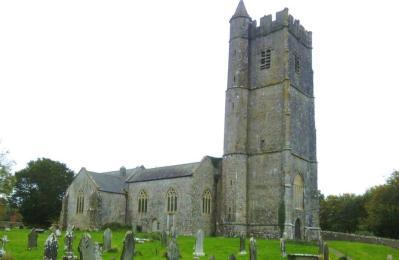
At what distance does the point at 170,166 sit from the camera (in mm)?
48125

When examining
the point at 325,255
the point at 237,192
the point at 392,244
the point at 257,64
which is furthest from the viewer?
the point at 257,64

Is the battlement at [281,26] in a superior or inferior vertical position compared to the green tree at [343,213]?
superior

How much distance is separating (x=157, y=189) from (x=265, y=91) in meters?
14.1

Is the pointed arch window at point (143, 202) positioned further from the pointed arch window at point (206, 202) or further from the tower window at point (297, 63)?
the tower window at point (297, 63)

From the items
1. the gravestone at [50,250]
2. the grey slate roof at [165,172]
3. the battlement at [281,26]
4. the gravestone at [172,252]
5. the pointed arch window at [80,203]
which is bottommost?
the gravestone at [172,252]

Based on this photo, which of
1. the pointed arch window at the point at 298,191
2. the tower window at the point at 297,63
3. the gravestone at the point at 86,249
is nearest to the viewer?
the gravestone at the point at 86,249

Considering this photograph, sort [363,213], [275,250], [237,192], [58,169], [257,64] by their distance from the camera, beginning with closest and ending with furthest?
[275,250]
[237,192]
[257,64]
[58,169]
[363,213]

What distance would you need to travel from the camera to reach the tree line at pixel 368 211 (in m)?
48.8

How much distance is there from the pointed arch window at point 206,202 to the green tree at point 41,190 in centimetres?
2321

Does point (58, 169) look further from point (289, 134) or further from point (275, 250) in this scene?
point (275, 250)

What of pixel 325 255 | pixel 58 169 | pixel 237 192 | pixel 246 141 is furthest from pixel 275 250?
pixel 58 169

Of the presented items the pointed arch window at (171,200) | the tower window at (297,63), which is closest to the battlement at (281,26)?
the tower window at (297,63)

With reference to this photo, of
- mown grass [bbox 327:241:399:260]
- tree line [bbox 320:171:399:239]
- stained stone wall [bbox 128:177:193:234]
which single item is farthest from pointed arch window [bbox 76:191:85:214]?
tree line [bbox 320:171:399:239]

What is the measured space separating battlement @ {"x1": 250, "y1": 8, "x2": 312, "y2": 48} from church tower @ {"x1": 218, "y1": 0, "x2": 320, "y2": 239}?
0.30ft
